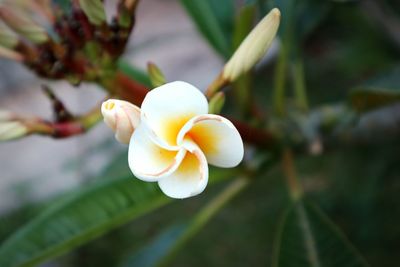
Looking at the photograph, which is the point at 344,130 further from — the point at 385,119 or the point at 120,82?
the point at 120,82

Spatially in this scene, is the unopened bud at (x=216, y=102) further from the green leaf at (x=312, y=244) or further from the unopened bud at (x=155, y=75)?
the green leaf at (x=312, y=244)

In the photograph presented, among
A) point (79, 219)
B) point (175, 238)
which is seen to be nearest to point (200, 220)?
point (175, 238)

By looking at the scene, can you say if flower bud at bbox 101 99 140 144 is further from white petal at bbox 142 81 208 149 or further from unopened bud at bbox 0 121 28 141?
unopened bud at bbox 0 121 28 141

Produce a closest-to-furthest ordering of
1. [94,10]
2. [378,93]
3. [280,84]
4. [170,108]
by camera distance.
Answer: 1. [170,108]
2. [94,10]
3. [378,93]
4. [280,84]

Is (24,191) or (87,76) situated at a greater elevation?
(87,76)

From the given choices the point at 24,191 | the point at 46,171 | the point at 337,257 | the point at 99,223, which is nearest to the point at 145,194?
the point at 99,223

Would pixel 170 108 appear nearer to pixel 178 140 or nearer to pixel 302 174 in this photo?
pixel 178 140
